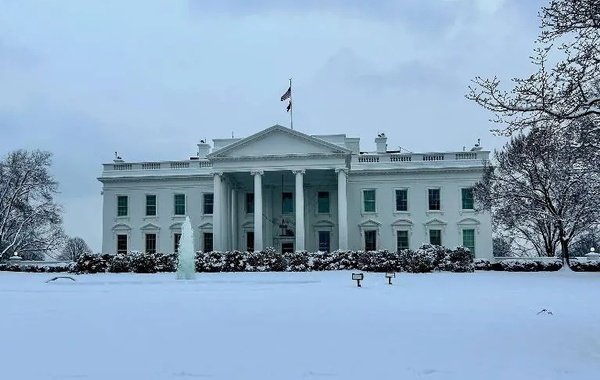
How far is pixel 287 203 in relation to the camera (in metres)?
44.4

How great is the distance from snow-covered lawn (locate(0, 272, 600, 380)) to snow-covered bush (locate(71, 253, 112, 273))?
68.9 ft

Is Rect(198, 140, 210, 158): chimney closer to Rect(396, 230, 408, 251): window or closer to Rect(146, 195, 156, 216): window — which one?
Rect(146, 195, 156, 216): window

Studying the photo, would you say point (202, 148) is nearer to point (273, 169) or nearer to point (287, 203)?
point (287, 203)

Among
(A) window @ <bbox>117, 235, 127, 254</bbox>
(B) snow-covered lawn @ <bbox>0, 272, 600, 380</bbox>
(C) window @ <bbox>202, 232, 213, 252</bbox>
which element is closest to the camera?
(B) snow-covered lawn @ <bbox>0, 272, 600, 380</bbox>

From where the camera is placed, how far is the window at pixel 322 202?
44031mm

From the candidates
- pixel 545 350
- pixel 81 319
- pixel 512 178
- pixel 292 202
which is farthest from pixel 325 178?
pixel 545 350

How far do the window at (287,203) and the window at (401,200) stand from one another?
783 centimetres

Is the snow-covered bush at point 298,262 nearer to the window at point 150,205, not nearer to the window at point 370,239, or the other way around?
the window at point 370,239

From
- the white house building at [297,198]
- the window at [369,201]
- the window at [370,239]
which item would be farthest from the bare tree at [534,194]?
the window at [370,239]

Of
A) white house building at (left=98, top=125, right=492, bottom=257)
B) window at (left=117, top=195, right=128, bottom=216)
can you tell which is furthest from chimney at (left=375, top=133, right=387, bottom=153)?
window at (left=117, top=195, right=128, bottom=216)

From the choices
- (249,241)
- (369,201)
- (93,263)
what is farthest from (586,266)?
(93,263)

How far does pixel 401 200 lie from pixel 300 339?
35233mm

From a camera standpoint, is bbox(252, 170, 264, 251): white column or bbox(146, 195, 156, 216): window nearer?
bbox(252, 170, 264, 251): white column

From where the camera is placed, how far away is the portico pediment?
3941 cm
